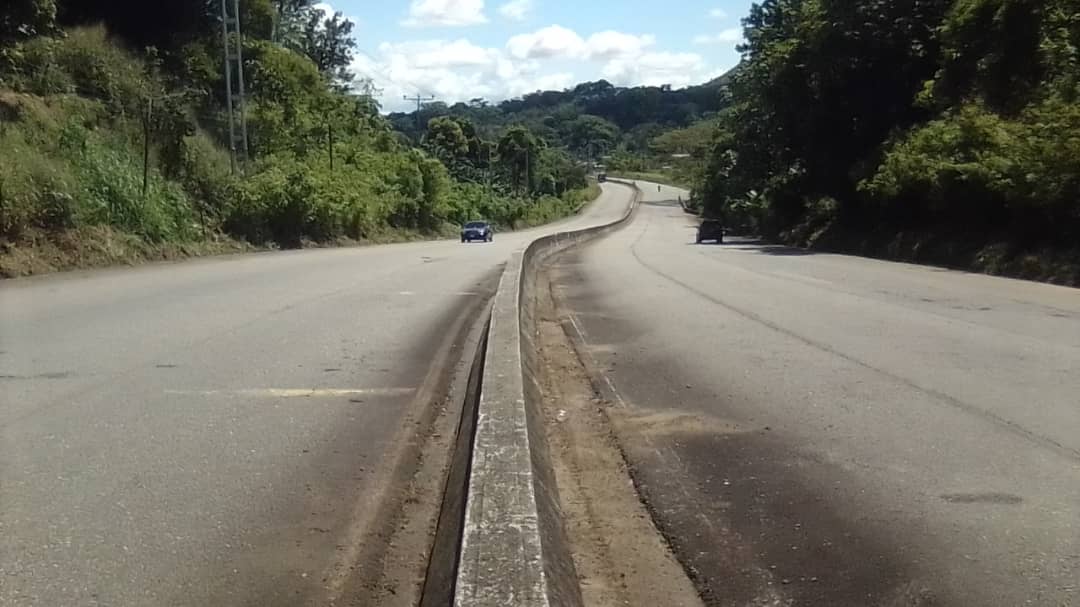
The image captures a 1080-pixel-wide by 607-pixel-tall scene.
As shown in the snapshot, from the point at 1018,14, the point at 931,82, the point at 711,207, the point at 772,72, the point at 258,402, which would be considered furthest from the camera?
the point at 711,207

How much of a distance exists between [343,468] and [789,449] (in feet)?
10.5

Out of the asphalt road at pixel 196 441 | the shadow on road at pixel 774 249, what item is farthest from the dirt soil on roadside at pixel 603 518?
the shadow on road at pixel 774 249

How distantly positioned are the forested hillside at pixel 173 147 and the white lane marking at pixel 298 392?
17.3 m

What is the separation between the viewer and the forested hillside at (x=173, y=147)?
2917cm

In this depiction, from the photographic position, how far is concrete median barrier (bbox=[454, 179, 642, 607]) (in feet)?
14.5

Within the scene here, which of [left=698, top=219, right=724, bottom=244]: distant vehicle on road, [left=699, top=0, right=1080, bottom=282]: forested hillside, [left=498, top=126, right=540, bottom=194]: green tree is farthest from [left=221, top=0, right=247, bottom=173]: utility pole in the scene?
[left=498, top=126, right=540, bottom=194]: green tree

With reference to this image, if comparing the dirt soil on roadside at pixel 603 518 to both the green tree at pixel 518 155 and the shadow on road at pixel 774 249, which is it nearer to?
the shadow on road at pixel 774 249

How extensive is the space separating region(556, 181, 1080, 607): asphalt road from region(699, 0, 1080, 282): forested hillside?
11.5 m

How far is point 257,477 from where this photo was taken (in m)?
7.16

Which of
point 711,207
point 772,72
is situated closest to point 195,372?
point 772,72

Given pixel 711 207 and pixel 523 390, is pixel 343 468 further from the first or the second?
pixel 711 207

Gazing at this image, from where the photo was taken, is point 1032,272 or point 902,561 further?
point 1032,272

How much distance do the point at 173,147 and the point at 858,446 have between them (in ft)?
119

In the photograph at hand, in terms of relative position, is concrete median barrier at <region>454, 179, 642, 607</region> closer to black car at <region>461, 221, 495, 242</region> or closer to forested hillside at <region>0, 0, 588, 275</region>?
forested hillside at <region>0, 0, 588, 275</region>
